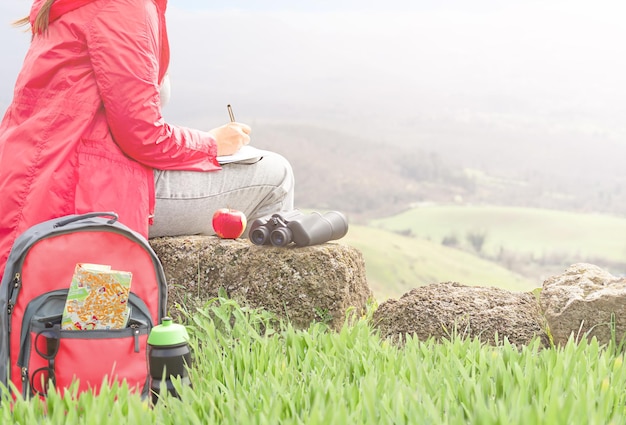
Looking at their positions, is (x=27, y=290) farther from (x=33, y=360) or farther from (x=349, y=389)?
(x=349, y=389)

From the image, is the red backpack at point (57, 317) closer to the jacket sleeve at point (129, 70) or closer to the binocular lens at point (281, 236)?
the jacket sleeve at point (129, 70)

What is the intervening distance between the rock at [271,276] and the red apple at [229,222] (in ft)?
0.14

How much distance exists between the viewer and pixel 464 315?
10.7 feet

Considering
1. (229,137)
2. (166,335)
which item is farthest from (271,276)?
(166,335)

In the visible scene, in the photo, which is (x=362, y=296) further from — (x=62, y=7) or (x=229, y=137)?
(x=62, y=7)

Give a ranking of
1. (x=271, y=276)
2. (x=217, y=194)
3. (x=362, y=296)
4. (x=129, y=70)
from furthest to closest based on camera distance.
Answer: (x=362, y=296) → (x=217, y=194) → (x=271, y=276) → (x=129, y=70)

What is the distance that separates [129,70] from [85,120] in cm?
25

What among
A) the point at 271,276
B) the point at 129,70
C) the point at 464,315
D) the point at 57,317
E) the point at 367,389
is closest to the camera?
the point at 367,389

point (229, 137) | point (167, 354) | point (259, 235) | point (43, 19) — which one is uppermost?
point (43, 19)

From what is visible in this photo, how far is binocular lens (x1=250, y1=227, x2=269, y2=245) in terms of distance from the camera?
3.40 metres

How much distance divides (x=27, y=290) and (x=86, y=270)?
0.21 meters

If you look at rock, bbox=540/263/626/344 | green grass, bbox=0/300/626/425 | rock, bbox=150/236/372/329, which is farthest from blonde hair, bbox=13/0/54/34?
rock, bbox=540/263/626/344

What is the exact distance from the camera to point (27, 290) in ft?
8.82

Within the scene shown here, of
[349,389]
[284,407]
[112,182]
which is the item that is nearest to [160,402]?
[284,407]
